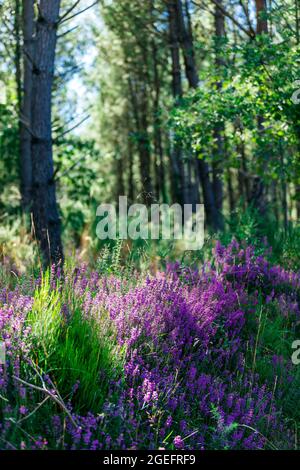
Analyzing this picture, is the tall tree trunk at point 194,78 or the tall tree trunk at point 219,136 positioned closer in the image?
the tall tree trunk at point 219,136

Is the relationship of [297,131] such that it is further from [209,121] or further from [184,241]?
[184,241]

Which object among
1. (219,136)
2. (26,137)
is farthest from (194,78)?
(26,137)

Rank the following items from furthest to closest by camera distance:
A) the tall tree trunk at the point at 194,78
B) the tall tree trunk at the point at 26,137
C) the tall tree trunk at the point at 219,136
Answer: the tall tree trunk at the point at 194,78 → the tall tree trunk at the point at 26,137 → the tall tree trunk at the point at 219,136

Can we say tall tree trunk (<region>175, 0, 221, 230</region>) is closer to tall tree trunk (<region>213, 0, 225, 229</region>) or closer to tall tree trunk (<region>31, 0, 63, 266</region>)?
tall tree trunk (<region>213, 0, 225, 229</region>)

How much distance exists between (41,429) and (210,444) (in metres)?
1.06

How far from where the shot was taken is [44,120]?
7.92 metres

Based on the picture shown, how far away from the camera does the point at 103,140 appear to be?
34125 millimetres

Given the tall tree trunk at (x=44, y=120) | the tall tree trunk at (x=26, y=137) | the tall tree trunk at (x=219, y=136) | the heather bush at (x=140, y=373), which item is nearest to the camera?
the heather bush at (x=140, y=373)

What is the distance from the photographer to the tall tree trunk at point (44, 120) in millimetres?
7738

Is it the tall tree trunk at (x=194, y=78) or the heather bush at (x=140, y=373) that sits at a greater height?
the tall tree trunk at (x=194, y=78)

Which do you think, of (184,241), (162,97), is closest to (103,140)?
(162,97)

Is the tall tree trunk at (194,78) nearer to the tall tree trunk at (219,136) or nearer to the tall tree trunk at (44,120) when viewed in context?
the tall tree trunk at (219,136)

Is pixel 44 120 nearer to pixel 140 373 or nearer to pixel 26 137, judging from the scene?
pixel 140 373

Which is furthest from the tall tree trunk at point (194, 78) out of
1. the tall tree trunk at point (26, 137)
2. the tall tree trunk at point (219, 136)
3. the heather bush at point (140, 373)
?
the heather bush at point (140, 373)
